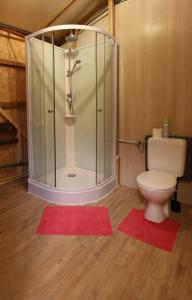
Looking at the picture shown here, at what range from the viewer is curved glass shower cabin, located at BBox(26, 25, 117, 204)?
267 cm

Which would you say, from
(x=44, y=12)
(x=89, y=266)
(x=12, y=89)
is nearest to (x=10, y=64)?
(x=12, y=89)

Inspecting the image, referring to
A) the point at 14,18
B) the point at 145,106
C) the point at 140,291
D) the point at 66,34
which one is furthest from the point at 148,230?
the point at 14,18

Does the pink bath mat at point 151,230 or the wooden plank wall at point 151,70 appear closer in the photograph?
the pink bath mat at point 151,230

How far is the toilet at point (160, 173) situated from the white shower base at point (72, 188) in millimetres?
644

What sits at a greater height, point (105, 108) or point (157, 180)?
point (105, 108)

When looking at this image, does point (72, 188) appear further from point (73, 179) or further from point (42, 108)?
point (42, 108)

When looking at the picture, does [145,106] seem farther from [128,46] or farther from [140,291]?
[140,291]

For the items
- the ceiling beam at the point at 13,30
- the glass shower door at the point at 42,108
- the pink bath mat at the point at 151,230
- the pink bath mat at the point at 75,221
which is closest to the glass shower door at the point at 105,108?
the pink bath mat at the point at 75,221

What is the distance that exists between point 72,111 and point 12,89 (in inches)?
36.7

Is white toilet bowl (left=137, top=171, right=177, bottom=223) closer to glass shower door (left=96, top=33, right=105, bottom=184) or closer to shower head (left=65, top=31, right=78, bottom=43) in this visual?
glass shower door (left=96, top=33, right=105, bottom=184)

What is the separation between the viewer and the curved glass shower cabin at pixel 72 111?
267 cm

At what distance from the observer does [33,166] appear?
9.53ft

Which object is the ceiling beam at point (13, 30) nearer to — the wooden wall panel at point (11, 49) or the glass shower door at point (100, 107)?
the wooden wall panel at point (11, 49)

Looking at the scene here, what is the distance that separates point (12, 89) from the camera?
3.18 metres
